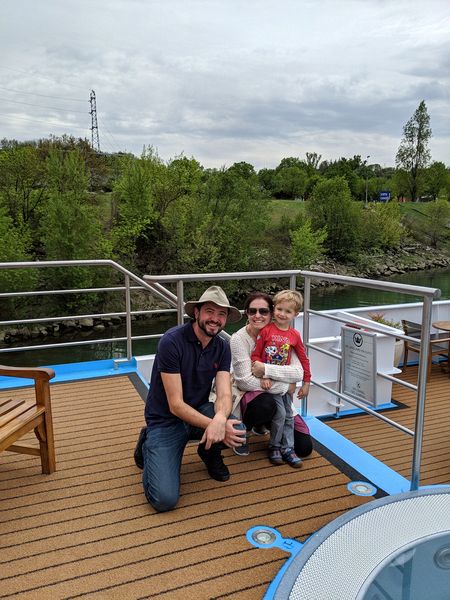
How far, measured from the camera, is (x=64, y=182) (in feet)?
74.3

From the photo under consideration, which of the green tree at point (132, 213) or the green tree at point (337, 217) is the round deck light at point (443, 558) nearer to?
the green tree at point (132, 213)

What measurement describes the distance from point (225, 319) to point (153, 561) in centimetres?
120

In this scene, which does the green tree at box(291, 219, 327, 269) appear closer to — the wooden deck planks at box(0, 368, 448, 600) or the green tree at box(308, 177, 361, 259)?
the green tree at box(308, 177, 361, 259)

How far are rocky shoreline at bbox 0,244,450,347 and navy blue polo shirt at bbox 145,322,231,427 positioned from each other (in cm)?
1649

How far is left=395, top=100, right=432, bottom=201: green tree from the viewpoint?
5547cm

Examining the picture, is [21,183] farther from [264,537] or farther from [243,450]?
[264,537]

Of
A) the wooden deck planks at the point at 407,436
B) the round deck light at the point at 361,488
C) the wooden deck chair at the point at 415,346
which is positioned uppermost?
the round deck light at the point at 361,488

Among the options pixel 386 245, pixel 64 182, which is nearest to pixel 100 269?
pixel 64 182

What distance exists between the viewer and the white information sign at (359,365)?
8.94ft

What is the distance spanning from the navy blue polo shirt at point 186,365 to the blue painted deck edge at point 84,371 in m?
1.85

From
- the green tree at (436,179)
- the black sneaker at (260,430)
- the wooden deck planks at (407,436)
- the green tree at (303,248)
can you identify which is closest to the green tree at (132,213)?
the green tree at (303,248)

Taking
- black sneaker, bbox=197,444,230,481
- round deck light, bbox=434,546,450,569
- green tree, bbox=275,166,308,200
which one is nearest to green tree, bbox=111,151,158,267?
black sneaker, bbox=197,444,230,481

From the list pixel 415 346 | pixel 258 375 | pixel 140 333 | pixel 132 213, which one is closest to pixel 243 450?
pixel 258 375

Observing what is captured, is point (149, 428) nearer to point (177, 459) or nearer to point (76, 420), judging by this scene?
point (177, 459)
